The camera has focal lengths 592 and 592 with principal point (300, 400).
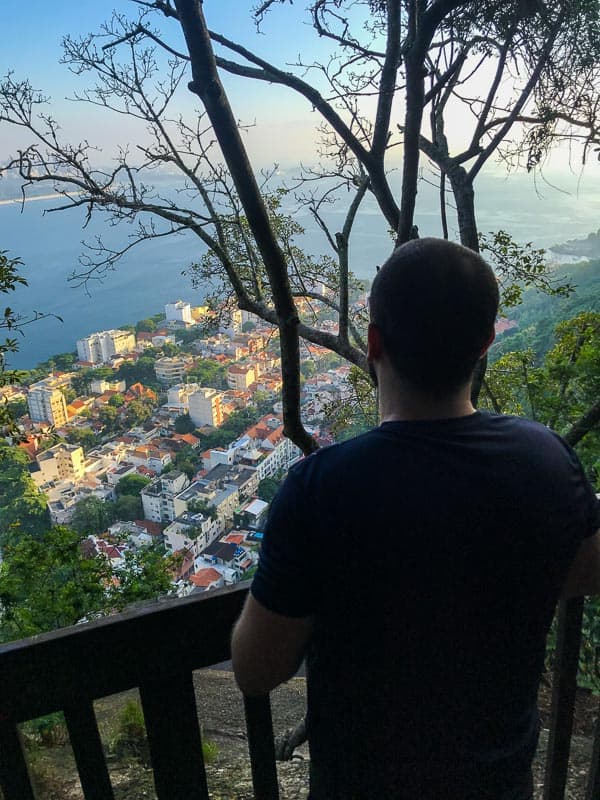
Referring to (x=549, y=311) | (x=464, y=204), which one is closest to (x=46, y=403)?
(x=464, y=204)

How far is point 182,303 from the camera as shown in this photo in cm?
1191

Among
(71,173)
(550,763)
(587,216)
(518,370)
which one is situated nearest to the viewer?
(550,763)

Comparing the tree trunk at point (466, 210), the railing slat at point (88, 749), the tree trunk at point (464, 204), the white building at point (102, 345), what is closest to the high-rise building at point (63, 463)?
the white building at point (102, 345)

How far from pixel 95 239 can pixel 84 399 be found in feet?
27.0

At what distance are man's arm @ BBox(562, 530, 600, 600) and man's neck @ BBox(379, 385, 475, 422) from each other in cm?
30

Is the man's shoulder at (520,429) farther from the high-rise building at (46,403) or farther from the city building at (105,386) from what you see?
the city building at (105,386)

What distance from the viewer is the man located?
77cm

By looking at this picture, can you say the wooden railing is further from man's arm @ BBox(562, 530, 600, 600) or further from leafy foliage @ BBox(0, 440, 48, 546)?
leafy foliage @ BBox(0, 440, 48, 546)

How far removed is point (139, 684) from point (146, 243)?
4830mm

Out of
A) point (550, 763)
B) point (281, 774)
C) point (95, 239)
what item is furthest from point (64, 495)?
point (550, 763)

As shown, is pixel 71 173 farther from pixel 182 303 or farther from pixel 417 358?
pixel 182 303

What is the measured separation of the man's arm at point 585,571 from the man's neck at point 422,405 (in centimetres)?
30

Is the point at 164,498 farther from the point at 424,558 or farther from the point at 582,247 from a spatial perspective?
the point at 424,558

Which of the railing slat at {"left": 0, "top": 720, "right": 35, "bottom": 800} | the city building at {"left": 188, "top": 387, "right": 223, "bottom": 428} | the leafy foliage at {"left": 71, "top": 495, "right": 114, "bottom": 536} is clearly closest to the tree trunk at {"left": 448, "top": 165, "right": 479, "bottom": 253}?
the railing slat at {"left": 0, "top": 720, "right": 35, "bottom": 800}
